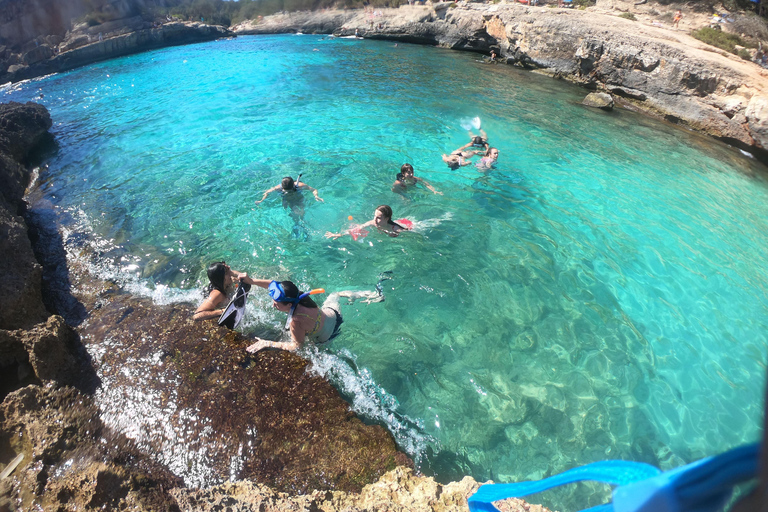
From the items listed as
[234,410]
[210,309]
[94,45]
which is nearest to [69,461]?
[234,410]

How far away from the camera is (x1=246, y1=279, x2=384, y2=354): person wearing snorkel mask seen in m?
3.87

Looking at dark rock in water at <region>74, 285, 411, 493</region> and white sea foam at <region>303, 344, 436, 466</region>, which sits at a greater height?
dark rock in water at <region>74, 285, 411, 493</region>

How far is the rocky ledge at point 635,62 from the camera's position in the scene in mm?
12172

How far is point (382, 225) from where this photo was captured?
21.2 ft

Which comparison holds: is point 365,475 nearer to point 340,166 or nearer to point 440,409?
point 440,409

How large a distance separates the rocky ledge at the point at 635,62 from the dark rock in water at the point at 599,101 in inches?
79.1

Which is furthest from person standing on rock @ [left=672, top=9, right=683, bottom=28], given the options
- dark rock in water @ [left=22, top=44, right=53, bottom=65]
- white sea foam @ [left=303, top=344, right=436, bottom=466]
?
dark rock in water @ [left=22, top=44, right=53, bottom=65]

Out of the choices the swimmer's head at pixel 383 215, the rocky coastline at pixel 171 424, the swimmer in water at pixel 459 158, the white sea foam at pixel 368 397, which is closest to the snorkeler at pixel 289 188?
the swimmer's head at pixel 383 215

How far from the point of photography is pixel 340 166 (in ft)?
30.6

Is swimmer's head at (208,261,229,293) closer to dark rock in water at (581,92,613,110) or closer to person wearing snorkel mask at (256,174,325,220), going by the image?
person wearing snorkel mask at (256,174,325,220)

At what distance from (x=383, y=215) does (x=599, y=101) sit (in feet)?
45.0

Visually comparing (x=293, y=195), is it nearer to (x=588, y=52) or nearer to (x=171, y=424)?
(x=171, y=424)

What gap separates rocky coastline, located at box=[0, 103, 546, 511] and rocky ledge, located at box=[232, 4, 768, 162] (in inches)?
633

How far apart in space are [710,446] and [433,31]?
3501 centimetres
